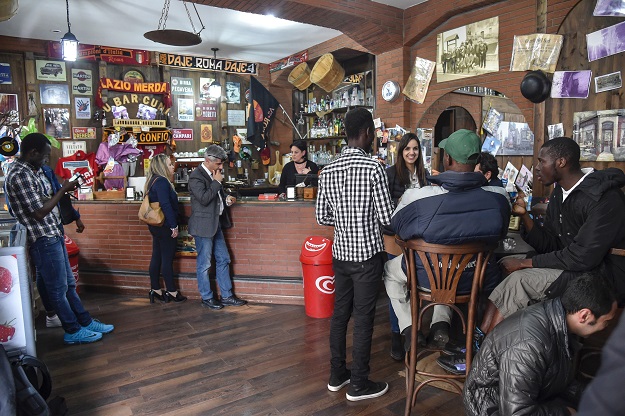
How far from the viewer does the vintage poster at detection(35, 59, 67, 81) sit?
7.21m

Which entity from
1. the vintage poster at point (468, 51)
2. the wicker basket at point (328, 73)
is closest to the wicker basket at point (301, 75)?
the wicker basket at point (328, 73)

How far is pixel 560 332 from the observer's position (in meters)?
1.75

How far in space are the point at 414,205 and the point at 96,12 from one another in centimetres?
560

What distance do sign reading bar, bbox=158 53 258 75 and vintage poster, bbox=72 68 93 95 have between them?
1241mm

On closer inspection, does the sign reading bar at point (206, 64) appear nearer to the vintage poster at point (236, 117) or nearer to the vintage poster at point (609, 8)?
the vintage poster at point (236, 117)

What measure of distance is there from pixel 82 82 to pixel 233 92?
2.76m

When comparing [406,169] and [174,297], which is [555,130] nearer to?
[406,169]

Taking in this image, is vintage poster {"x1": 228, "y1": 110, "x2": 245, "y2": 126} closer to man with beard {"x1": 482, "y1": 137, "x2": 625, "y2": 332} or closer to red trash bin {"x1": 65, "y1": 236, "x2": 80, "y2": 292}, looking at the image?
red trash bin {"x1": 65, "y1": 236, "x2": 80, "y2": 292}

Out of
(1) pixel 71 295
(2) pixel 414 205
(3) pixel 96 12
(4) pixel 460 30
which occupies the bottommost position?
(1) pixel 71 295

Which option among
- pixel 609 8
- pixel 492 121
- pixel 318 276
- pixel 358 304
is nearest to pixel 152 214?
pixel 318 276

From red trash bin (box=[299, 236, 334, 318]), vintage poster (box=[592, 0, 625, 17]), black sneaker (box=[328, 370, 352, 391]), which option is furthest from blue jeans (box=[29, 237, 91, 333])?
vintage poster (box=[592, 0, 625, 17])

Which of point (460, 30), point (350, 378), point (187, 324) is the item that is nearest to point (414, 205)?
point (350, 378)

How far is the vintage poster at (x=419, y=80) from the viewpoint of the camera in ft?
19.1

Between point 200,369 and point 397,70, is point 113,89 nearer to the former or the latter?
point 397,70
